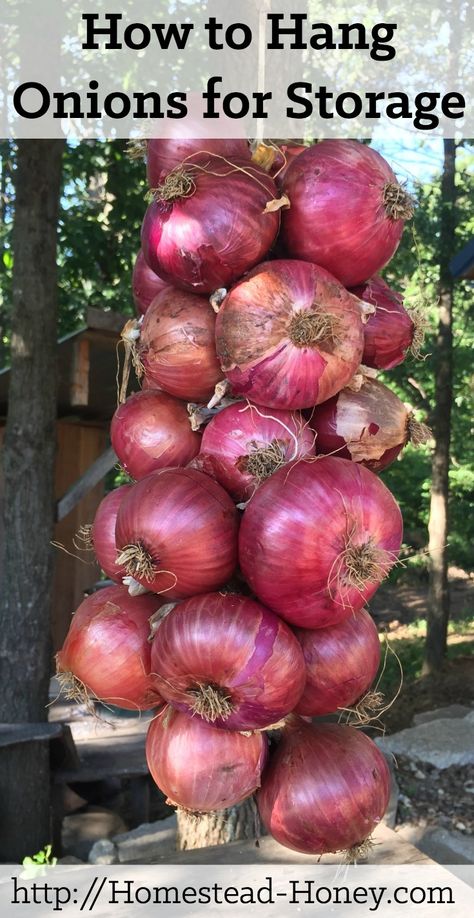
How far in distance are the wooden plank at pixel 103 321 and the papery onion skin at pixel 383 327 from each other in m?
3.55

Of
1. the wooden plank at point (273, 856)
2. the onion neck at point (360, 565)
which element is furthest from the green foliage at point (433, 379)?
the onion neck at point (360, 565)

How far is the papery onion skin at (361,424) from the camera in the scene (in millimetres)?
1287

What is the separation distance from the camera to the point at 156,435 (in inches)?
52.4

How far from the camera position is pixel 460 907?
1717 mm

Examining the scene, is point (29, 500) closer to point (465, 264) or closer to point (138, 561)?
point (138, 561)

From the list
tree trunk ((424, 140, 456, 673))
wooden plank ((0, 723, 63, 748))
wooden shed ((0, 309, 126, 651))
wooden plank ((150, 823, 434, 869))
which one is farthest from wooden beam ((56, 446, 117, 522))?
tree trunk ((424, 140, 456, 673))

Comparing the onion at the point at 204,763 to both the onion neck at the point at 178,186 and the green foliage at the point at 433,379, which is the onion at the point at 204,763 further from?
the green foliage at the point at 433,379

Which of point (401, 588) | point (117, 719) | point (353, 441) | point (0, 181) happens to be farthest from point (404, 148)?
point (353, 441)

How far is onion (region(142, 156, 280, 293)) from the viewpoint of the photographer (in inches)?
47.4

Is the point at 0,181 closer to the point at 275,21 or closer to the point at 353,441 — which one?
the point at 275,21

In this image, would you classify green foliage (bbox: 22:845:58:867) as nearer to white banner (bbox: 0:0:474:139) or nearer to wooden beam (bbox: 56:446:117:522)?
wooden beam (bbox: 56:446:117:522)

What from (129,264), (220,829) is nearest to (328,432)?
(220,829)

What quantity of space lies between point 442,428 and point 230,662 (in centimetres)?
761

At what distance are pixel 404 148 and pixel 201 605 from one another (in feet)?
→ 38.4
